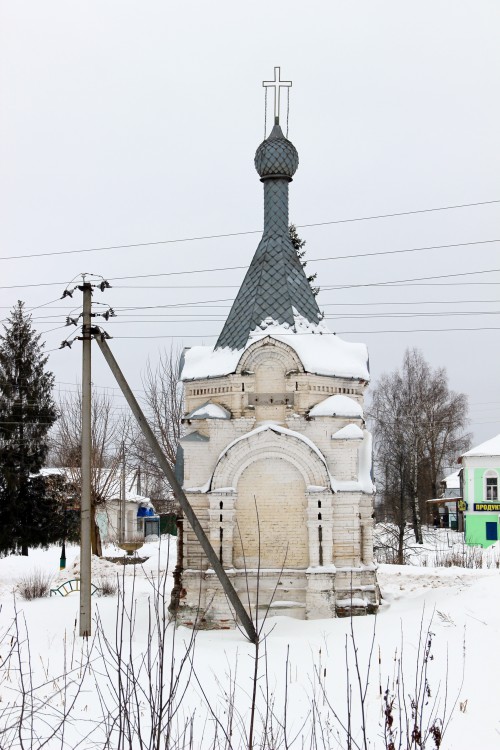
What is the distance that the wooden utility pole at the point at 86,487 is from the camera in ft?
37.7

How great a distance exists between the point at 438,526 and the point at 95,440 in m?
20.8

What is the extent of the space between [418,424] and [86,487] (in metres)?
27.3

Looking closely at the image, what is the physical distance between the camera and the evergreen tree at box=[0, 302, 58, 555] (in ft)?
72.5

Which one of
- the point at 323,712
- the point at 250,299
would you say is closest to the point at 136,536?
the point at 250,299

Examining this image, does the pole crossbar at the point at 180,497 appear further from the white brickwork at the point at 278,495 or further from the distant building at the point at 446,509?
the distant building at the point at 446,509

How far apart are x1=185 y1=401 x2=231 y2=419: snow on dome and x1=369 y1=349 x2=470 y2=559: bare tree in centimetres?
2217

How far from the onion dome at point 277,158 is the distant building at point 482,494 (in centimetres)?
2092

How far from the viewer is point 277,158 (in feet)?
52.3

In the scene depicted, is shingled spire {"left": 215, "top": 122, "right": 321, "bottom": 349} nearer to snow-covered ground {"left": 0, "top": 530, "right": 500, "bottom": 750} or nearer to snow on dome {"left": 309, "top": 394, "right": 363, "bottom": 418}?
snow on dome {"left": 309, "top": 394, "right": 363, "bottom": 418}

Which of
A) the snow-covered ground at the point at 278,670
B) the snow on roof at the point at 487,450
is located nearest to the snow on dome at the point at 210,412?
the snow-covered ground at the point at 278,670

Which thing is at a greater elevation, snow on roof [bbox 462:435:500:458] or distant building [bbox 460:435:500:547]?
snow on roof [bbox 462:435:500:458]

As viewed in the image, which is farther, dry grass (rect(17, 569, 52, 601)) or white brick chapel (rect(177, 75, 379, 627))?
dry grass (rect(17, 569, 52, 601))

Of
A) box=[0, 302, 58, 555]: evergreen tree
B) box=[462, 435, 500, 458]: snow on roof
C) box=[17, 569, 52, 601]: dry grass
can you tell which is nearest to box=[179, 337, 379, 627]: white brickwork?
box=[17, 569, 52, 601]: dry grass

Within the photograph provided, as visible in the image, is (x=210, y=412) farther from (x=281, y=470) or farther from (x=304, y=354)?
(x=304, y=354)
